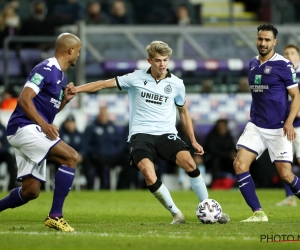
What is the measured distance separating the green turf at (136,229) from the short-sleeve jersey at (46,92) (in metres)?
1.26

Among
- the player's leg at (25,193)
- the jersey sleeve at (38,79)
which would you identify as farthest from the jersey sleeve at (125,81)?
the player's leg at (25,193)

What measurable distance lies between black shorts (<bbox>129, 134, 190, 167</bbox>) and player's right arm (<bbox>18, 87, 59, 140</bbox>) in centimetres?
146

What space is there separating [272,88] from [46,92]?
3165mm

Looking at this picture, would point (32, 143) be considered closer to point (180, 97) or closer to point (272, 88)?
point (180, 97)

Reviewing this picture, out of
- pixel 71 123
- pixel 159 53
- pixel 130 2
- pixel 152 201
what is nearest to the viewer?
pixel 159 53

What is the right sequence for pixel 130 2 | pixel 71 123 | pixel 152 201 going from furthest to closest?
1. pixel 130 2
2. pixel 71 123
3. pixel 152 201

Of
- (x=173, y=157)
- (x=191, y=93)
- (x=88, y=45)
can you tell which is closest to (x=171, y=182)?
(x=191, y=93)

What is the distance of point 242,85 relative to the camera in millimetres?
21453

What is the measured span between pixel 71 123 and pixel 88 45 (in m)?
2.21

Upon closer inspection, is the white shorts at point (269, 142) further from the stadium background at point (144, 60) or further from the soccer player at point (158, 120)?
the stadium background at point (144, 60)

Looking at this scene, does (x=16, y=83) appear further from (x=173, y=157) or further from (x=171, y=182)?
(x=173, y=157)

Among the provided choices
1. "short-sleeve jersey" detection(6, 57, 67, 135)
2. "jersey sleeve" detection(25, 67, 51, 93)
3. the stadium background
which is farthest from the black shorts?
the stadium background

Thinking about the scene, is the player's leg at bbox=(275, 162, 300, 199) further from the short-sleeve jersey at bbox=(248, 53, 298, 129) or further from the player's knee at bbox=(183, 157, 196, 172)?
the player's knee at bbox=(183, 157, 196, 172)

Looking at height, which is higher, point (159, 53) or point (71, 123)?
point (159, 53)
